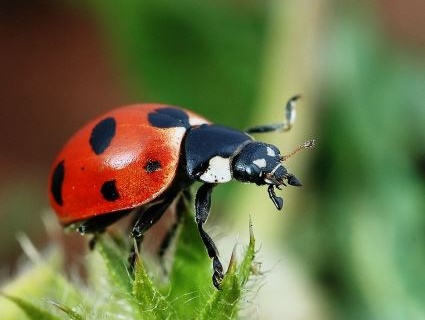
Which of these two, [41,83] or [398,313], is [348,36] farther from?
[41,83]

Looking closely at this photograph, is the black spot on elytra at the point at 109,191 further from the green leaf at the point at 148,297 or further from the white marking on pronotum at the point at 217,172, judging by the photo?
the green leaf at the point at 148,297

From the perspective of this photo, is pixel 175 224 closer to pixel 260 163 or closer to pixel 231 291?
pixel 260 163

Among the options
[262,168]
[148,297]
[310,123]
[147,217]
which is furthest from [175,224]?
[310,123]

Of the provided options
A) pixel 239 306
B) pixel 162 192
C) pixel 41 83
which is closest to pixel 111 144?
pixel 162 192

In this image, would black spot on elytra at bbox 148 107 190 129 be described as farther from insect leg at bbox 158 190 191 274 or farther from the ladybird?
insect leg at bbox 158 190 191 274

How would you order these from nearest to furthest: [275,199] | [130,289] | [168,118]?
[130,289]
[275,199]
[168,118]
